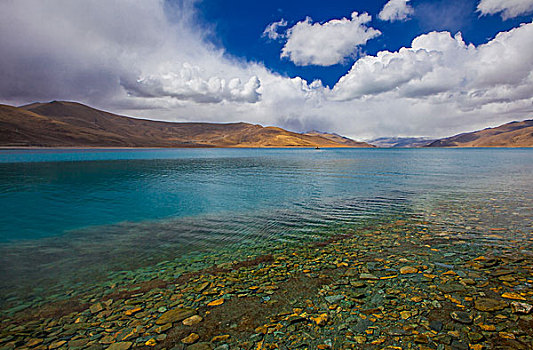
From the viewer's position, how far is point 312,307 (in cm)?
724

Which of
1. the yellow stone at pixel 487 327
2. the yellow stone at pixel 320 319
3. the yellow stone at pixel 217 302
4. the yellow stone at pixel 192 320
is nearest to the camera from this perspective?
the yellow stone at pixel 487 327

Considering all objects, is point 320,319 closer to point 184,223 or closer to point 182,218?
point 184,223

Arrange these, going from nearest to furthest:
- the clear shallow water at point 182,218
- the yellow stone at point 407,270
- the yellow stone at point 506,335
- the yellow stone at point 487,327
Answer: the yellow stone at point 506,335, the yellow stone at point 487,327, the yellow stone at point 407,270, the clear shallow water at point 182,218

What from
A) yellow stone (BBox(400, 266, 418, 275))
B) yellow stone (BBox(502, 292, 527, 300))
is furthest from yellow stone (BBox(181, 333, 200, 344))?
yellow stone (BBox(502, 292, 527, 300))

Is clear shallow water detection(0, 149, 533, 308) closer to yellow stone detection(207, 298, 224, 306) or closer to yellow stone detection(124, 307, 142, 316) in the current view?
yellow stone detection(124, 307, 142, 316)

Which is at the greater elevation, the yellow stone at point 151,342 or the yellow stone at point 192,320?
the yellow stone at point 151,342

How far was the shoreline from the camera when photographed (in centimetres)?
603

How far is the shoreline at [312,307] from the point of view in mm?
6027

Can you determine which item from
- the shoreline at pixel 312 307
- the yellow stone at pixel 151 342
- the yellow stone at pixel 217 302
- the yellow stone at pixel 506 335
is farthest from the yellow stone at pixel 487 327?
the yellow stone at pixel 151 342

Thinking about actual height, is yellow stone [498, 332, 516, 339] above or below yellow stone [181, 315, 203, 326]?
above

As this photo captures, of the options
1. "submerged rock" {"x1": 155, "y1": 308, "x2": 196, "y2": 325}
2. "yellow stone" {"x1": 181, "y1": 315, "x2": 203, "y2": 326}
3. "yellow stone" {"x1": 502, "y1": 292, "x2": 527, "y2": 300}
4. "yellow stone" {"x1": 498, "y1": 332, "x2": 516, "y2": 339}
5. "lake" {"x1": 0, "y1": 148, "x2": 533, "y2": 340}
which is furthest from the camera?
"lake" {"x1": 0, "y1": 148, "x2": 533, "y2": 340}

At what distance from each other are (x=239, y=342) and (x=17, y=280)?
907cm

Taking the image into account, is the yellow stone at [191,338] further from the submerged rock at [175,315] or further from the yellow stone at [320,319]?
the yellow stone at [320,319]

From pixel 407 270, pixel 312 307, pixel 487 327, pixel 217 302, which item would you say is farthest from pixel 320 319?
pixel 407 270
